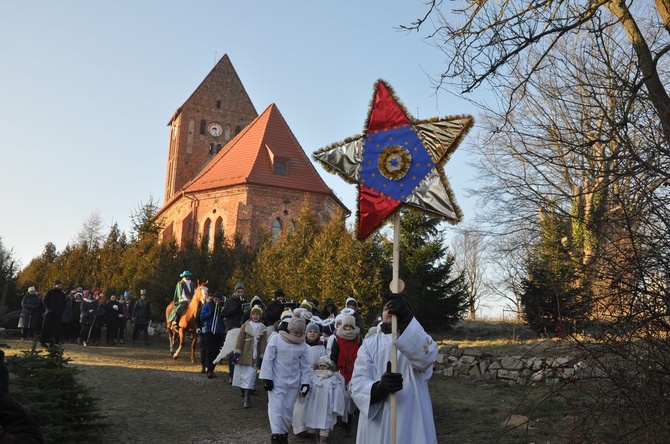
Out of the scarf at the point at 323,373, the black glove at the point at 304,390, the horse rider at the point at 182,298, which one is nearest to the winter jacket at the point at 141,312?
the horse rider at the point at 182,298

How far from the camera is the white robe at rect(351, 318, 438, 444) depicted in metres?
5.01

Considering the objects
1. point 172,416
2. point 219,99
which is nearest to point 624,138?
point 172,416

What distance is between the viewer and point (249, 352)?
41.0ft

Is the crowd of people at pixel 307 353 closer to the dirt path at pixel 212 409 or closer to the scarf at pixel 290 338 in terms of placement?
the scarf at pixel 290 338

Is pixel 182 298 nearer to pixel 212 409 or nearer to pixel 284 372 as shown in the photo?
pixel 212 409

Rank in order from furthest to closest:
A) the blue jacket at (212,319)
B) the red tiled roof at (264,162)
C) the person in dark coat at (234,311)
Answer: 1. the red tiled roof at (264,162)
2. the blue jacket at (212,319)
3. the person in dark coat at (234,311)

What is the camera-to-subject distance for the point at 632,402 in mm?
4602

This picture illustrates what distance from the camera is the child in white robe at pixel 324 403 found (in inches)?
401

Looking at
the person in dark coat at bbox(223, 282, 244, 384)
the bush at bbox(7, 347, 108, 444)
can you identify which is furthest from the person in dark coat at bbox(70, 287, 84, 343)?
the bush at bbox(7, 347, 108, 444)

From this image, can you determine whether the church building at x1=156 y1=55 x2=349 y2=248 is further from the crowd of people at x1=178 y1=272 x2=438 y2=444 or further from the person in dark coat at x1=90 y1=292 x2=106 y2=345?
the crowd of people at x1=178 y1=272 x2=438 y2=444

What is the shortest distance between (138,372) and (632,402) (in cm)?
1230

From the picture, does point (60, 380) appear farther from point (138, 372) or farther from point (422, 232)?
point (422, 232)

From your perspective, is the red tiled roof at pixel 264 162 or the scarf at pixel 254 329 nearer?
the scarf at pixel 254 329

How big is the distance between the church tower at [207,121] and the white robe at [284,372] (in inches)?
1852
